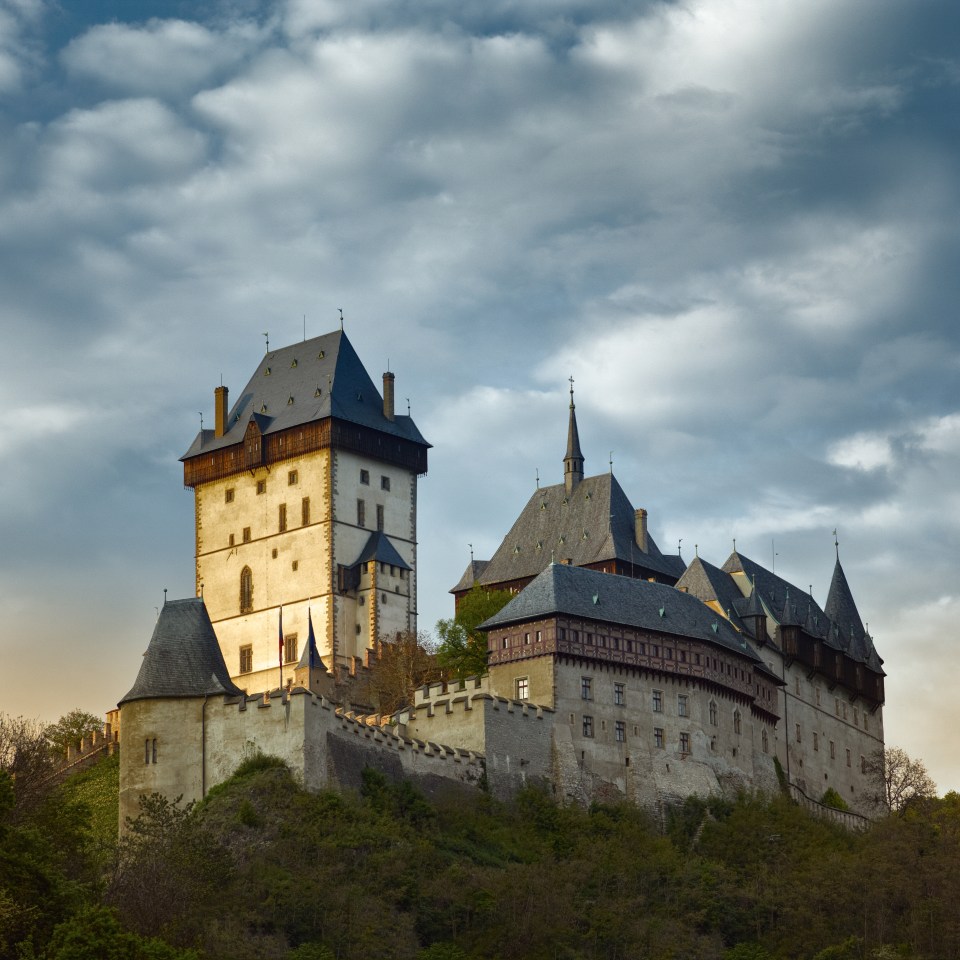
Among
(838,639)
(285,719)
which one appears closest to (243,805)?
(285,719)

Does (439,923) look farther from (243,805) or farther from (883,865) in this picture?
(883,865)

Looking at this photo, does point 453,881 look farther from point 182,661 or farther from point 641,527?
point 641,527

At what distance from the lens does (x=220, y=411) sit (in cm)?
10431

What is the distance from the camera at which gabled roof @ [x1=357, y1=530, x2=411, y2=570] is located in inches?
3861

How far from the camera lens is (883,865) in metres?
77.2

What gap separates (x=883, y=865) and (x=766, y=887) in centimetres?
431

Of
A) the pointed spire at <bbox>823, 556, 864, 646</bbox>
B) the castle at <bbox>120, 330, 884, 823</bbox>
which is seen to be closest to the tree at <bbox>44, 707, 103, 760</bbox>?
the castle at <bbox>120, 330, 884, 823</bbox>

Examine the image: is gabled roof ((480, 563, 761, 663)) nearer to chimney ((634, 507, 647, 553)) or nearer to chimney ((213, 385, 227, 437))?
chimney ((634, 507, 647, 553))

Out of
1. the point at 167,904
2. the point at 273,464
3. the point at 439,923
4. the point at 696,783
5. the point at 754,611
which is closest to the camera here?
the point at 167,904

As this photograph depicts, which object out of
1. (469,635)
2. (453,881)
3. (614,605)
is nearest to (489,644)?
(614,605)

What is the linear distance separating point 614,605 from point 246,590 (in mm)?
22114

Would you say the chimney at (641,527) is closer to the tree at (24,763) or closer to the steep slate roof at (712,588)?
the steep slate roof at (712,588)

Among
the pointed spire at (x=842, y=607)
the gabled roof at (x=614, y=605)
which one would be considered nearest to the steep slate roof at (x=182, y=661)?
the gabled roof at (x=614, y=605)

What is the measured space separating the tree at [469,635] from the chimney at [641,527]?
6804 mm
